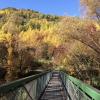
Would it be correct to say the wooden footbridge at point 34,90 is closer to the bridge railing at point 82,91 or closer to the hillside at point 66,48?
the bridge railing at point 82,91

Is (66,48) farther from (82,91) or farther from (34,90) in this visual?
(82,91)

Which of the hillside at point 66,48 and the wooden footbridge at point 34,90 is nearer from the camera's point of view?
the wooden footbridge at point 34,90

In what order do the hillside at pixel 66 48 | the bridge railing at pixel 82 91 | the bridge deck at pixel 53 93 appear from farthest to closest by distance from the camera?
the hillside at pixel 66 48 → the bridge deck at pixel 53 93 → the bridge railing at pixel 82 91

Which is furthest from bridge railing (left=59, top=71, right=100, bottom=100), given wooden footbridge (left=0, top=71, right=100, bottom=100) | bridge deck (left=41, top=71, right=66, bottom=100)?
bridge deck (left=41, top=71, right=66, bottom=100)

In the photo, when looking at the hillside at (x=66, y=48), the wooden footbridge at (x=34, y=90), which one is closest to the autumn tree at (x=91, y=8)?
the hillside at (x=66, y=48)

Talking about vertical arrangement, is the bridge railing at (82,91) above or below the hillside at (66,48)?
below

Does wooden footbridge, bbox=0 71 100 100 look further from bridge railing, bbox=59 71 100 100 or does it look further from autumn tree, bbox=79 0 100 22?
autumn tree, bbox=79 0 100 22

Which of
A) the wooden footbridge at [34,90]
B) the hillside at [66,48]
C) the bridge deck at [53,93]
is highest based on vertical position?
the hillside at [66,48]

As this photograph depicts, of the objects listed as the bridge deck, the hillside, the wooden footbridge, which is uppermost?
the hillside

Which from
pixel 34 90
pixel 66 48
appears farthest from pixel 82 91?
pixel 66 48

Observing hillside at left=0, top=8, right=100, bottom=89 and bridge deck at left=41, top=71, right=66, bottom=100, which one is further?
hillside at left=0, top=8, right=100, bottom=89

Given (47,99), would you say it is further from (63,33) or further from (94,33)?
(94,33)

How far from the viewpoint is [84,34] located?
7520 mm

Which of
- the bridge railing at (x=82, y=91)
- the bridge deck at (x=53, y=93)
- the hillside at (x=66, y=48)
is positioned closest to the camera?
the bridge railing at (x=82, y=91)
